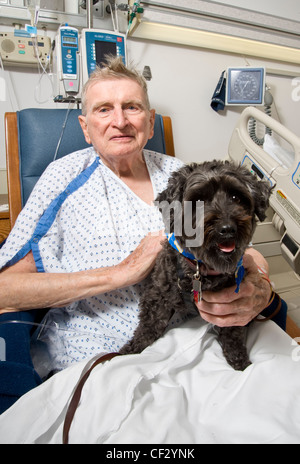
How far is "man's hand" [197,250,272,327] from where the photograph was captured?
88cm

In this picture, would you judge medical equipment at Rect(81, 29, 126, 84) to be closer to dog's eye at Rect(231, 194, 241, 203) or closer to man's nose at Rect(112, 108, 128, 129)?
man's nose at Rect(112, 108, 128, 129)

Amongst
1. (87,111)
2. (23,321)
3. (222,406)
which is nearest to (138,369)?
(222,406)

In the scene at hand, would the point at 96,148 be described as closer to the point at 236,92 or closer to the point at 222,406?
the point at 222,406

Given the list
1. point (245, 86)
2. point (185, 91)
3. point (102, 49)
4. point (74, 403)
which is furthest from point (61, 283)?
point (245, 86)

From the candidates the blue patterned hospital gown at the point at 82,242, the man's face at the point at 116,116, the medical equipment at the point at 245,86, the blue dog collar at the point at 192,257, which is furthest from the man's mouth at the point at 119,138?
the medical equipment at the point at 245,86

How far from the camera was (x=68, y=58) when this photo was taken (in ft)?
4.75

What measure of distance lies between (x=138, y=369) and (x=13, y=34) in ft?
6.00

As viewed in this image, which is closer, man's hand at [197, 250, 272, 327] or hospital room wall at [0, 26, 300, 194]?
man's hand at [197, 250, 272, 327]

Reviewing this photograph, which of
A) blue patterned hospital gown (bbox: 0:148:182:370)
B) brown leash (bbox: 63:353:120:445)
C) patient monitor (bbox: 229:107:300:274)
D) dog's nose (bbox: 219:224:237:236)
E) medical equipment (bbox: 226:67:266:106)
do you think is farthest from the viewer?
medical equipment (bbox: 226:67:266:106)

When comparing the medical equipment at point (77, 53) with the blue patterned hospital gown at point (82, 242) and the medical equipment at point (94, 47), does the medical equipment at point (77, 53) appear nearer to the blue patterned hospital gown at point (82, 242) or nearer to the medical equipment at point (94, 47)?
the medical equipment at point (94, 47)

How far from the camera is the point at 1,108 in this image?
1.64 metres

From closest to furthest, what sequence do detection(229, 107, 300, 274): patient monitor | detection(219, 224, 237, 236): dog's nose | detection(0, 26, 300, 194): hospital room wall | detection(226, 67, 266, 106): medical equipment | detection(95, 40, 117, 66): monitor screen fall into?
detection(219, 224, 237, 236): dog's nose
detection(229, 107, 300, 274): patient monitor
detection(95, 40, 117, 66): monitor screen
detection(0, 26, 300, 194): hospital room wall
detection(226, 67, 266, 106): medical equipment

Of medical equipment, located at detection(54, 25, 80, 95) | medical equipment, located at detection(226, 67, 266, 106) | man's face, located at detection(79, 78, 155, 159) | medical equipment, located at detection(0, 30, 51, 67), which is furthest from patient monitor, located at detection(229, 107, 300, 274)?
medical equipment, located at detection(0, 30, 51, 67)

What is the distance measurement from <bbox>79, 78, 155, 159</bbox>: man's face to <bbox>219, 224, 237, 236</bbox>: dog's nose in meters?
0.58
